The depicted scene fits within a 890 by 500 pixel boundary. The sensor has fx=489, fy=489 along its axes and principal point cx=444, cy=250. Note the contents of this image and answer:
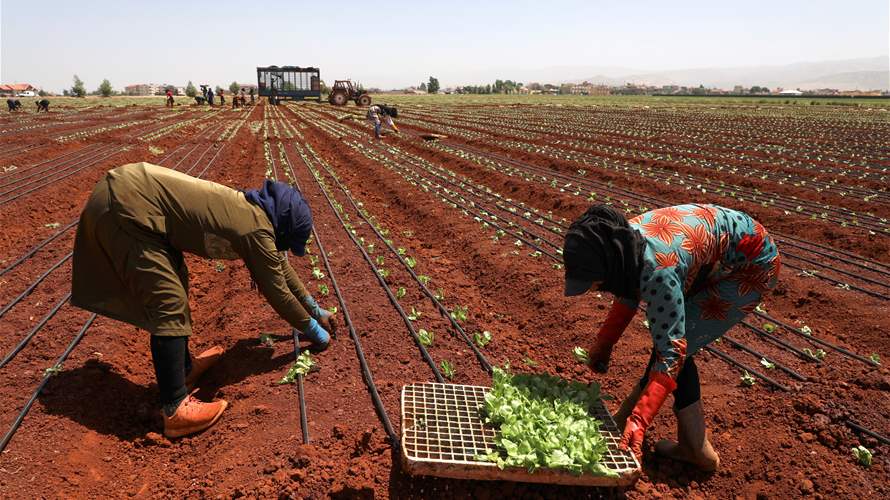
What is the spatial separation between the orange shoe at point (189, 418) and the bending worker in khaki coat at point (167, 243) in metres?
0.01

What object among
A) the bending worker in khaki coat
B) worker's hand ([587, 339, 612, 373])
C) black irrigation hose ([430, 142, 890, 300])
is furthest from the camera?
black irrigation hose ([430, 142, 890, 300])

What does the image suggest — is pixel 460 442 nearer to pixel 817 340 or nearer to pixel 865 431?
pixel 865 431

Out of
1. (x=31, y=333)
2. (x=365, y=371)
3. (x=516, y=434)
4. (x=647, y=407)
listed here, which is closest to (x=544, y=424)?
(x=516, y=434)

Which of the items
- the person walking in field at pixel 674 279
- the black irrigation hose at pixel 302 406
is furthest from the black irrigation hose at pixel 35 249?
the person walking in field at pixel 674 279

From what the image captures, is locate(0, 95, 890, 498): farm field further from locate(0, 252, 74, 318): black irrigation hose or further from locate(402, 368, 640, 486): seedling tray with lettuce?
locate(402, 368, 640, 486): seedling tray with lettuce

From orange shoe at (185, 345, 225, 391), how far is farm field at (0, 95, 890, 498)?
14 cm

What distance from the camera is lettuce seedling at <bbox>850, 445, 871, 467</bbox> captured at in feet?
10.7

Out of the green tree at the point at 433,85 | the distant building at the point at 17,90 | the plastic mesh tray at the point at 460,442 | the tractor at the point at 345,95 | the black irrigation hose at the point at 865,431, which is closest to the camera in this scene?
the plastic mesh tray at the point at 460,442

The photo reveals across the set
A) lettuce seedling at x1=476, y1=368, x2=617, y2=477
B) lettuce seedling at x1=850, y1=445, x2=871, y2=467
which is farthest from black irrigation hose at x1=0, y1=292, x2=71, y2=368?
lettuce seedling at x1=850, y1=445, x2=871, y2=467

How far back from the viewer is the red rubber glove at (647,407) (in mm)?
2467

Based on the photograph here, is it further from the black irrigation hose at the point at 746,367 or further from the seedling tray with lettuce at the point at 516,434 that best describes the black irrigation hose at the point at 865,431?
the seedling tray with lettuce at the point at 516,434

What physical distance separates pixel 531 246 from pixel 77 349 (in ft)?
18.7

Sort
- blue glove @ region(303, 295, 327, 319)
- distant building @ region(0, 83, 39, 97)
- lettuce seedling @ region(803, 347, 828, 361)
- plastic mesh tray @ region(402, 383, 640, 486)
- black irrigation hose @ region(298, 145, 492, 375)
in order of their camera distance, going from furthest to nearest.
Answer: distant building @ region(0, 83, 39, 97) → lettuce seedling @ region(803, 347, 828, 361) → black irrigation hose @ region(298, 145, 492, 375) → blue glove @ region(303, 295, 327, 319) → plastic mesh tray @ region(402, 383, 640, 486)

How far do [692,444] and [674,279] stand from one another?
4.57 feet
